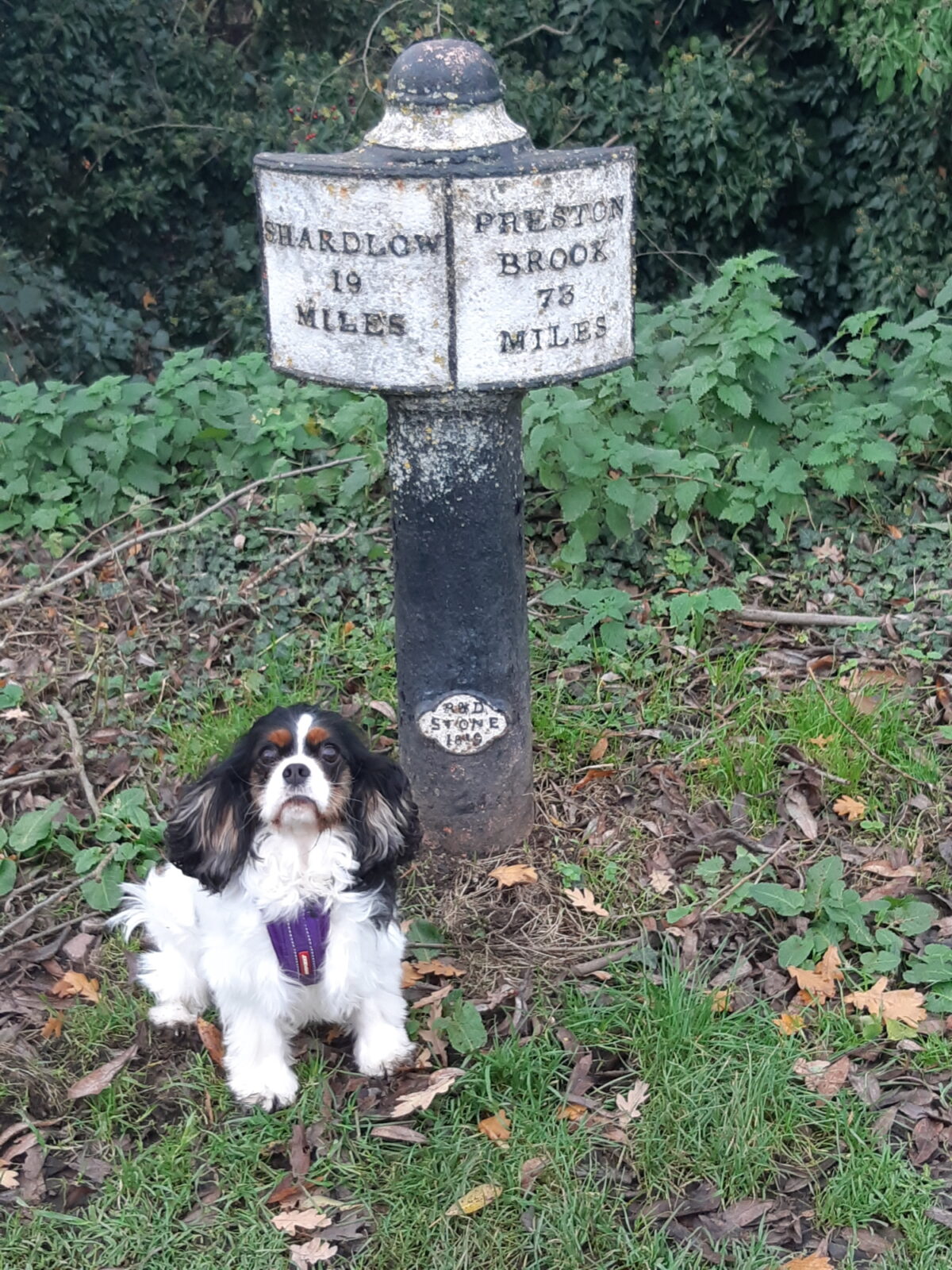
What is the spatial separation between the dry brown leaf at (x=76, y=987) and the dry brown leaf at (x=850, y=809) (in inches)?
77.2

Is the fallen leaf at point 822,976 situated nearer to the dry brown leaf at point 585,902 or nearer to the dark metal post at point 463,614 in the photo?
the dry brown leaf at point 585,902

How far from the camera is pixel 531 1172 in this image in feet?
8.57

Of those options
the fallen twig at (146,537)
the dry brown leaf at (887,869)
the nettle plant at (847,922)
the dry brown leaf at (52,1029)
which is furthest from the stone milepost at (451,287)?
the fallen twig at (146,537)

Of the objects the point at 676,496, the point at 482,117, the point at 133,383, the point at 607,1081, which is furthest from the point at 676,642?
the point at 133,383

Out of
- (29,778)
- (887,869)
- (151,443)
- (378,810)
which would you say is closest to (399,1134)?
(378,810)

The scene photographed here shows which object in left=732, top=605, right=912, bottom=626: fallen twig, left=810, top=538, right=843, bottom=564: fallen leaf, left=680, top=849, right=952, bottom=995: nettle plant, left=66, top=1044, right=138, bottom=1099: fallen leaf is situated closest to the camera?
left=66, top=1044, right=138, bottom=1099: fallen leaf

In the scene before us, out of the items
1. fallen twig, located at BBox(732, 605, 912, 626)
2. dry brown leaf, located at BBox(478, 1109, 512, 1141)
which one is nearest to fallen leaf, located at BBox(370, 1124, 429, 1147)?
dry brown leaf, located at BBox(478, 1109, 512, 1141)

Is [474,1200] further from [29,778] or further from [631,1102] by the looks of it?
[29,778]

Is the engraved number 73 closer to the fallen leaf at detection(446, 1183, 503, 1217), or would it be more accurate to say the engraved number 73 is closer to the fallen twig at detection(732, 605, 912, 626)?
the fallen twig at detection(732, 605, 912, 626)

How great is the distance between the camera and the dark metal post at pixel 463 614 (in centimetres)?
303

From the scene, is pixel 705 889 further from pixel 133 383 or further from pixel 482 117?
pixel 133 383

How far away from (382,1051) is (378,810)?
0.61 meters

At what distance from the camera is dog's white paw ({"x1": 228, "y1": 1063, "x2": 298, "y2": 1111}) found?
281cm

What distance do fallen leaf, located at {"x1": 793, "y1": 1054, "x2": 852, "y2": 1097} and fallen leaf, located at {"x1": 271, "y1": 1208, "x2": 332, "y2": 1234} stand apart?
3.39ft
